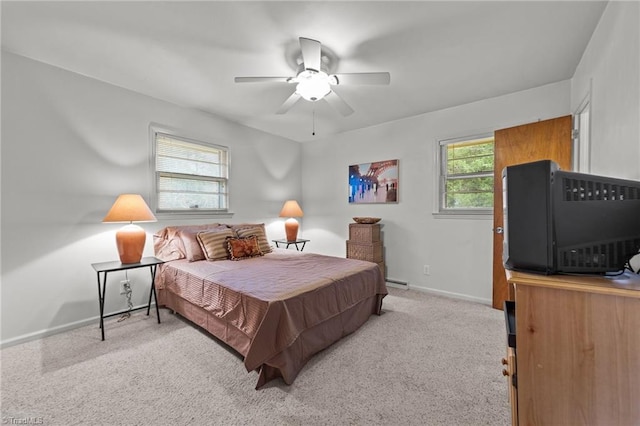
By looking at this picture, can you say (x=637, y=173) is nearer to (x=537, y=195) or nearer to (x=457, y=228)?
(x=537, y=195)

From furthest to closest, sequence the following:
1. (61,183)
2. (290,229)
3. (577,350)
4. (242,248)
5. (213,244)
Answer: (290,229) < (242,248) < (213,244) < (61,183) < (577,350)

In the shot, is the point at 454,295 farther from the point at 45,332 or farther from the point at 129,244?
the point at 45,332

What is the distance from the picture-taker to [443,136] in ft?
11.5

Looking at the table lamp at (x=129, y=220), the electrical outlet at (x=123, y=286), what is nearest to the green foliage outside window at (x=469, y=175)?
the table lamp at (x=129, y=220)

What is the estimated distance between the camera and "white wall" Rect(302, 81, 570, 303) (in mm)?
3100

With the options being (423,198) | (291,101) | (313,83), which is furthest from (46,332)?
(423,198)

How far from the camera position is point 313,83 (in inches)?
85.9

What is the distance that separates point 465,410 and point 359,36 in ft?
8.62

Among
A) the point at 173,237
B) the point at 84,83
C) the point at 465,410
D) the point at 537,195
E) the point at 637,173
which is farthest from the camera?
the point at 173,237

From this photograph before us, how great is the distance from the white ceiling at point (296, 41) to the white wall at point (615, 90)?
0.24 meters

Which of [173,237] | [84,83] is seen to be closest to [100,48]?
[84,83]

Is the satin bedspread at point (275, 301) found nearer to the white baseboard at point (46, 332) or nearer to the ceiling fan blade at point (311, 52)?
the white baseboard at point (46, 332)

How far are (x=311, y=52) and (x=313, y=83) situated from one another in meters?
0.29

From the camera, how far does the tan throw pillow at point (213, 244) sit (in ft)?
9.93
